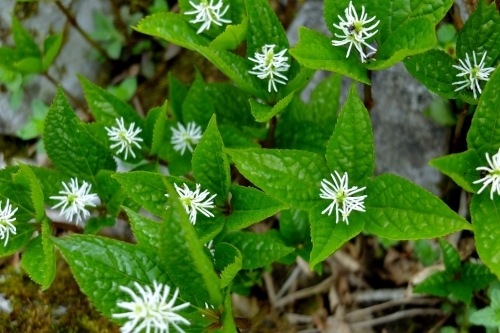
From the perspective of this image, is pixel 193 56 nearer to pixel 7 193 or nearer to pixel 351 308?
pixel 7 193

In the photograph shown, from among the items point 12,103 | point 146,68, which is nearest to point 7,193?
point 12,103

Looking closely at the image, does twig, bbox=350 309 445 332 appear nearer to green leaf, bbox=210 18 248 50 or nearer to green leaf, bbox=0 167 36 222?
green leaf, bbox=210 18 248 50

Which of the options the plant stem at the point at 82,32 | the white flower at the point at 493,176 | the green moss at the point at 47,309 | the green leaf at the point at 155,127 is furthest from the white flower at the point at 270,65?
the plant stem at the point at 82,32

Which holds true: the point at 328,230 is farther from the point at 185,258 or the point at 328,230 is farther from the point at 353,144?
the point at 185,258

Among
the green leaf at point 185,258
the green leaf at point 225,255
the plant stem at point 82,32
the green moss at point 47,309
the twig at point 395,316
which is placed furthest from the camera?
the plant stem at point 82,32

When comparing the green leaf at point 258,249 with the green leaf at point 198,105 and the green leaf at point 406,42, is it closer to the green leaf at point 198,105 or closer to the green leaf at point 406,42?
the green leaf at point 198,105
